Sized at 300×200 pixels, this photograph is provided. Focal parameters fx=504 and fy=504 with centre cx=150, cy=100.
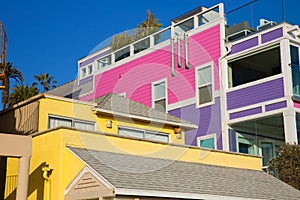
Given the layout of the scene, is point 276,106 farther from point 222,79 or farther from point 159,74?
point 159,74

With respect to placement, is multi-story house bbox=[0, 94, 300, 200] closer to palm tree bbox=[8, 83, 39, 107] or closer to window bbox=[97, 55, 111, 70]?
window bbox=[97, 55, 111, 70]

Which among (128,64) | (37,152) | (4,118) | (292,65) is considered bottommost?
(37,152)

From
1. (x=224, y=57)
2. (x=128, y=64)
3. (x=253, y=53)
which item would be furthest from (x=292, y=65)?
(x=128, y=64)

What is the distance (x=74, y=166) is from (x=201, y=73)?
36.4 feet

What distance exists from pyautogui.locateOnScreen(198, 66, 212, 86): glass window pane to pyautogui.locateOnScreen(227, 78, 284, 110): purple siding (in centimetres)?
147

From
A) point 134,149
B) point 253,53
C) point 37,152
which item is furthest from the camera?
point 253,53

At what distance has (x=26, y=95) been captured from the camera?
110 feet

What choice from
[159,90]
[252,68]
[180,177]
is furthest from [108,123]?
[159,90]

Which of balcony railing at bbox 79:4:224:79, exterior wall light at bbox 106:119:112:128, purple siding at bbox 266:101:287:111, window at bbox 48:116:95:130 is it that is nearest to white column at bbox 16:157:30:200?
window at bbox 48:116:95:130

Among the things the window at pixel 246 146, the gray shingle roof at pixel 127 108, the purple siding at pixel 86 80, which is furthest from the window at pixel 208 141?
the purple siding at pixel 86 80

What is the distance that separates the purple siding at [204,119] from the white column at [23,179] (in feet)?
34.9

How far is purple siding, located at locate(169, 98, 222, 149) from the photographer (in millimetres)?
21359

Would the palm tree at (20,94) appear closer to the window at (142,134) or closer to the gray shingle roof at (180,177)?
the window at (142,134)

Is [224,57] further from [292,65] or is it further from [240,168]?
[240,168]
